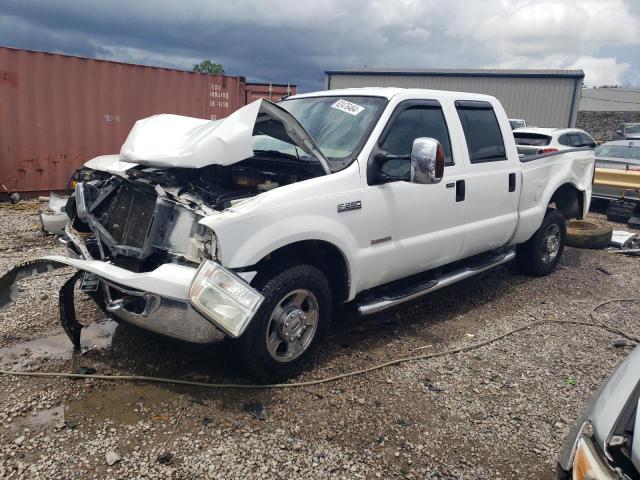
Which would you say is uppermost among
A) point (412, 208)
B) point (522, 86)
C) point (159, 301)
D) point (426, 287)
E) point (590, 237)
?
point (522, 86)

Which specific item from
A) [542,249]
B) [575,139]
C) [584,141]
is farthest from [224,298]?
[584,141]

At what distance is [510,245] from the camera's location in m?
5.45

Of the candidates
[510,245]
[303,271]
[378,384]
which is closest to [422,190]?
[303,271]

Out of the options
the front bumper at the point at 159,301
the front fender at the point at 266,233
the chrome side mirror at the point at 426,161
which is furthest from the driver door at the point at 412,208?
the front bumper at the point at 159,301

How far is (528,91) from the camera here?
26672 millimetres

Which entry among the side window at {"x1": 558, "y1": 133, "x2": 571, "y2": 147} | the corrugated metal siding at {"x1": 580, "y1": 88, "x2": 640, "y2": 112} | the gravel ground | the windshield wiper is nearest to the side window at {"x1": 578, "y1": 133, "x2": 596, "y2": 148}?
the side window at {"x1": 558, "y1": 133, "x2": 571, "y2": 147}

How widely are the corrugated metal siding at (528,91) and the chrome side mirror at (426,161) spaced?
2561cm

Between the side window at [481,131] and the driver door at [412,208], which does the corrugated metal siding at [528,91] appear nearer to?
the side window at [481,131]

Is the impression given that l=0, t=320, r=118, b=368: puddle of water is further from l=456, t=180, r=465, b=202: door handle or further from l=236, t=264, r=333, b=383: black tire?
l=456, t=180, r=465, b=202: door handle

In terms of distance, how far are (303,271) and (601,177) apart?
8.62m

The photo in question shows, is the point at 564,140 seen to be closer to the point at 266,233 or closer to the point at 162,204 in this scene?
the point at 266,233

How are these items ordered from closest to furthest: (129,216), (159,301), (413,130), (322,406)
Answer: (159,301), (322,406), (129,216), (413,130)

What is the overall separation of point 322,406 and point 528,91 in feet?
90.2

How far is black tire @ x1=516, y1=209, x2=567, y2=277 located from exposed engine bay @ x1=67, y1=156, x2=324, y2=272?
3284 mm
